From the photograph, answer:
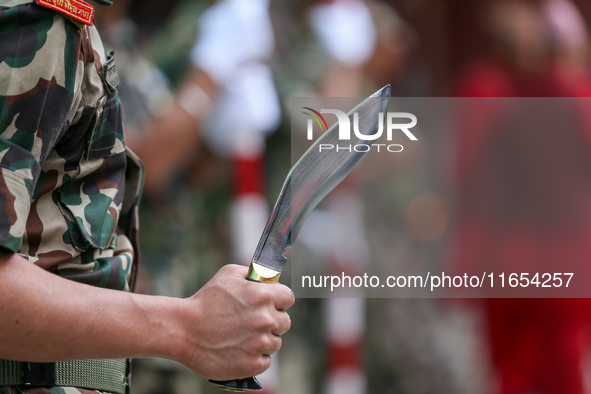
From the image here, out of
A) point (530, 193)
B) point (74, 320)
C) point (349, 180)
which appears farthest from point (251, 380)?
point (530, 193)

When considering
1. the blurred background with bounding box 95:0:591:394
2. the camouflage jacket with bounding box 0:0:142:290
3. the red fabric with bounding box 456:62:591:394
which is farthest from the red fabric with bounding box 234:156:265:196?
the camouflage jacket with bounding box 0:0:142:290

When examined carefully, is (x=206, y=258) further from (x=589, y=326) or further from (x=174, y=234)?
(x=589, y=326)

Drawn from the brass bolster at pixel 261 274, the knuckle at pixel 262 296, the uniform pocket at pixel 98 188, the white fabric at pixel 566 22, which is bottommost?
the knuckle at pixel 262 296

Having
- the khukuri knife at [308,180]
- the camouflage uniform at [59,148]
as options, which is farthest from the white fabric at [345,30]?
the camouflage uniform at [59,148]

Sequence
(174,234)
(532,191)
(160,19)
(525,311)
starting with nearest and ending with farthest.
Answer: (174,234), (532,191), (525,311), (160,19)

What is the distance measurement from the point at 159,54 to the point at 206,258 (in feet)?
2.47

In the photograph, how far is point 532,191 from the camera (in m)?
2.04

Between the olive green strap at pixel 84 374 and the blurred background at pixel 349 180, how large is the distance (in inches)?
38.6

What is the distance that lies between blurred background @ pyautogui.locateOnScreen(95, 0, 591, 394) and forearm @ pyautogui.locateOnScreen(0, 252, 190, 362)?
1.12m

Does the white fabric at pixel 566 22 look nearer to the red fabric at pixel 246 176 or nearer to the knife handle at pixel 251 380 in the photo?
the red fabric at pixel 246 176

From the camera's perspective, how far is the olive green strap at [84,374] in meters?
0.67

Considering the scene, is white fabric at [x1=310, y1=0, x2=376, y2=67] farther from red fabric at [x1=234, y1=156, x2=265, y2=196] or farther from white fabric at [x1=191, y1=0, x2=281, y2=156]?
red fabric at [x1=234, y1=156, x2=265, y2=196]

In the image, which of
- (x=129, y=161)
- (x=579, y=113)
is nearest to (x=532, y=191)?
(x=579, y=113)

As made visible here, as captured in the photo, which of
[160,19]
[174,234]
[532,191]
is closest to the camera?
[174,234]
